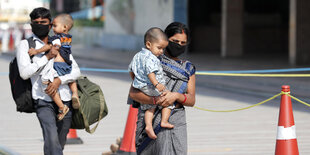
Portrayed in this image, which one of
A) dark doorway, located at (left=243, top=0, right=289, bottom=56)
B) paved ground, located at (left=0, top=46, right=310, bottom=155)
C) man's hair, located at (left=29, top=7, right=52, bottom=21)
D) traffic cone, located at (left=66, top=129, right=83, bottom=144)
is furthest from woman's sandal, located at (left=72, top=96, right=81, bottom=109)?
dark doorway, located at (left=243, top=0, right=289, bottom=56)

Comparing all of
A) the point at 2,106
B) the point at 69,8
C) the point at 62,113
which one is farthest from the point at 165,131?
the point at 69,8

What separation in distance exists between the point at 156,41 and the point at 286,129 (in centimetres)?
200

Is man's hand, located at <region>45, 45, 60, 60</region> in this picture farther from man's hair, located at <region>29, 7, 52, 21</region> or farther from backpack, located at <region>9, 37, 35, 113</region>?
man's hair, located at <region>29, 7, 52, 21</region>

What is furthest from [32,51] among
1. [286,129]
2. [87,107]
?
[286,129]

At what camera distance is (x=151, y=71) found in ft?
17.7

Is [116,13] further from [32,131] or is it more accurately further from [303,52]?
[32,131]

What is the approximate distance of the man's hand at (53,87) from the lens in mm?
6371

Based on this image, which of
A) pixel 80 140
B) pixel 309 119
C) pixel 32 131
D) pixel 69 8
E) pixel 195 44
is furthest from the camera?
pixel 69 8

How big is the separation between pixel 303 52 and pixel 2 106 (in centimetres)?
1184

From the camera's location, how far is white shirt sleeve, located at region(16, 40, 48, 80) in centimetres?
633

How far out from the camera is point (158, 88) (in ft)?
17.7

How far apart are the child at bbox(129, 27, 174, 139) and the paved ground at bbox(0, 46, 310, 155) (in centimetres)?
322

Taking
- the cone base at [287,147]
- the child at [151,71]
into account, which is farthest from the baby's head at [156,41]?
the cone base at [287,147]

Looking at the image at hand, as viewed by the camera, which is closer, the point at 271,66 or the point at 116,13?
the point at 271,66
